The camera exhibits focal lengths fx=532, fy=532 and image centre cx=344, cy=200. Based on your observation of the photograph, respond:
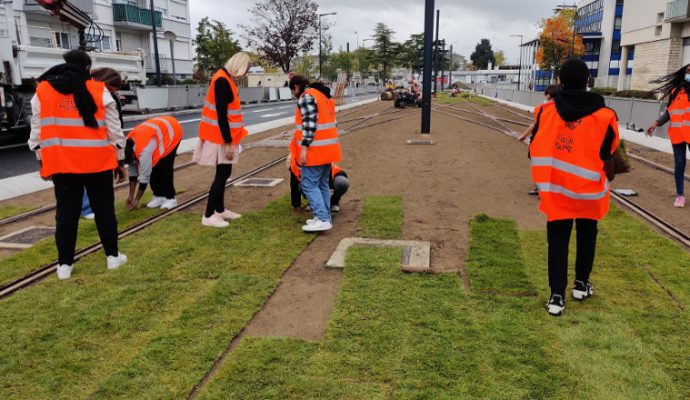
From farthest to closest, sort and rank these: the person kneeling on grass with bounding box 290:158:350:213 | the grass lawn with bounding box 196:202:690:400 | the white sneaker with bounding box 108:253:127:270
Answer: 1. the person kneeling on grass with bounding box 290:158:350:213
2. the white sneaker with bounding box 108:253:127:270
3. the grass lawn with bounding box 196:202:690:400

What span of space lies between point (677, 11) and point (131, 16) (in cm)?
3706

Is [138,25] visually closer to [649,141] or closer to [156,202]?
[649,141]

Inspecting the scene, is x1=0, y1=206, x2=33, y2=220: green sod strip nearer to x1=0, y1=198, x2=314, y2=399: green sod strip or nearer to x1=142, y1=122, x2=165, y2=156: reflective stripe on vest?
x1=142, y1=122, x2=165, y2=156: reflective stripe on vest

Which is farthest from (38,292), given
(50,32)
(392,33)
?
(392,33)

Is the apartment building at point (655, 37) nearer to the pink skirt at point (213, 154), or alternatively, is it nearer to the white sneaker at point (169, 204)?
the white sneaker at point (169, 204)

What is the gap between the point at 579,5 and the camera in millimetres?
87562

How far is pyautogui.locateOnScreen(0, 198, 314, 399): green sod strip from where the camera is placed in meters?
3.09

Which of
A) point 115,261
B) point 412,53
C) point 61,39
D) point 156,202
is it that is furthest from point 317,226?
point 412,53

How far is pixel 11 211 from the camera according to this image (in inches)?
285

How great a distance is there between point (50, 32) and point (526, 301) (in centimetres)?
2117

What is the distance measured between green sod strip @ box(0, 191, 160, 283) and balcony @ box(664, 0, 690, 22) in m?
38.7

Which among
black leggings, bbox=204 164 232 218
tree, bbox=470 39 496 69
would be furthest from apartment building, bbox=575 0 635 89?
tree, bbox=470 39 496 69

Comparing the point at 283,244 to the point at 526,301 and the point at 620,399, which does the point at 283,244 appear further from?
the point at 620,399

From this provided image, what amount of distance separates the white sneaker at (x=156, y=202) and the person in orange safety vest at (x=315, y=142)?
236 cm
